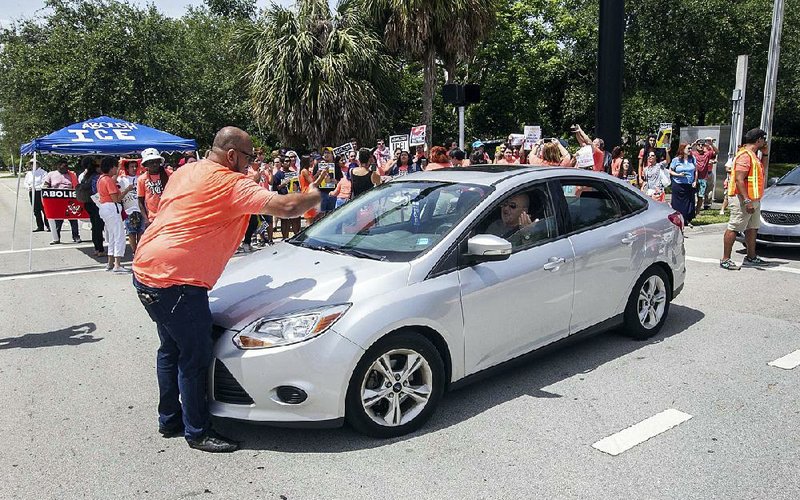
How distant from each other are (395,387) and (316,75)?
52.8ft

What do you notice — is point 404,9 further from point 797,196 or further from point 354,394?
point 354,394

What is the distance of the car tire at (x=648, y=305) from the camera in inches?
208

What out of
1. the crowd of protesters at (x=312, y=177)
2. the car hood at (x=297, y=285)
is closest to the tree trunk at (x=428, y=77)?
the crowd of protesters at (x=312, y=177)

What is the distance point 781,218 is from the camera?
921 cm

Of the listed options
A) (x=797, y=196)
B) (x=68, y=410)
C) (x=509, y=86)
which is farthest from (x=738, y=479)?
(x=509, y=86)

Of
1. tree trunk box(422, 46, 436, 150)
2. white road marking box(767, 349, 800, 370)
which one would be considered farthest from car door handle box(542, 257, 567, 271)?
tree trunk box(422, 46, 436, 150)

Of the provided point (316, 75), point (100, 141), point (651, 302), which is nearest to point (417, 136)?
point (316, 75)

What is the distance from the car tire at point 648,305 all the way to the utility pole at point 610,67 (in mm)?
7200

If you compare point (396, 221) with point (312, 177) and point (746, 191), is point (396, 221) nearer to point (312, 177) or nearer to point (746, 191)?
point (746, 191)

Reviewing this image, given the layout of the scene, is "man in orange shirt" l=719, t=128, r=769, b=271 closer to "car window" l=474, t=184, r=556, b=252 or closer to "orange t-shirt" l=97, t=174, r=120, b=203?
"car window" l=474, t=184, r=556, b=252

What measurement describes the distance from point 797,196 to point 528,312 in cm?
731

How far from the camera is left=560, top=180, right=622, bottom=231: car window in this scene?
16.0ft

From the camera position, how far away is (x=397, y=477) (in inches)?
131

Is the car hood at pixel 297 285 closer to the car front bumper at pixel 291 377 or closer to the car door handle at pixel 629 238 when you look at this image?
the car front bumper at pixel 291 377
